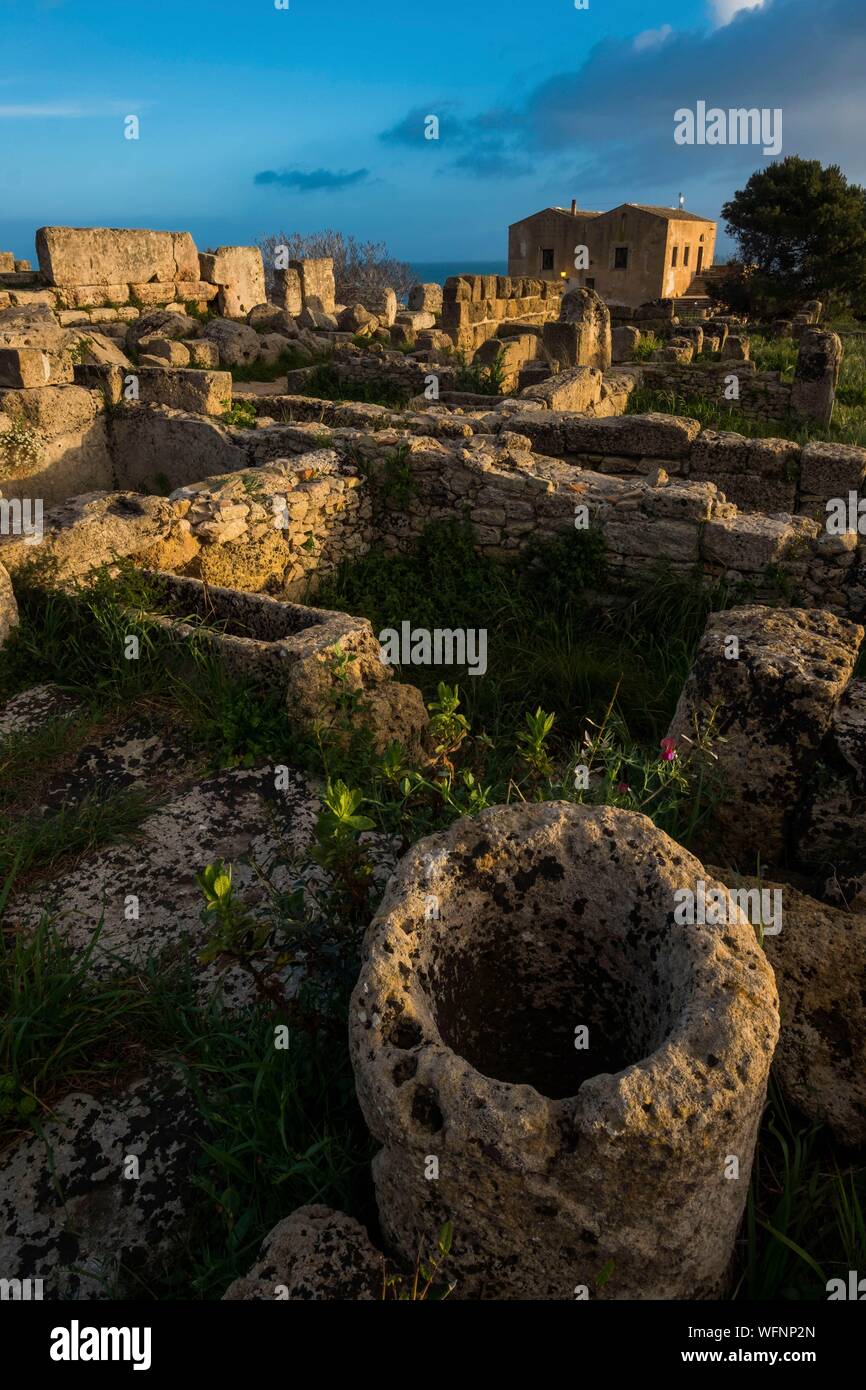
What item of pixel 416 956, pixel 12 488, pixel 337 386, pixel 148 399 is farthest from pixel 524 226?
pixel 416 956

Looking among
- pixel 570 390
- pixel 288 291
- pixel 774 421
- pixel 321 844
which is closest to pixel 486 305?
Answer: pixel 288 291

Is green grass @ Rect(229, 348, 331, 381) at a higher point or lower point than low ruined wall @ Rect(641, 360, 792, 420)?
higher

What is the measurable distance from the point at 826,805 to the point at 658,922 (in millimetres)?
1259

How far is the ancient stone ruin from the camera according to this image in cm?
176

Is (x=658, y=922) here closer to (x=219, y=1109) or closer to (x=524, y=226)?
(x=219, y=1109)

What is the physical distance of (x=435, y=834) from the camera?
239 cm

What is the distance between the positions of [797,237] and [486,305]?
57.1ft

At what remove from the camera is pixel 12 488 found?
24.0 feet

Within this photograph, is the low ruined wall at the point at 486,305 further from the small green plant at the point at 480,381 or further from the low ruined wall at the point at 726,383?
the small green plant at the point at 480,381

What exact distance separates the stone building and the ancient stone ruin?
3071cm

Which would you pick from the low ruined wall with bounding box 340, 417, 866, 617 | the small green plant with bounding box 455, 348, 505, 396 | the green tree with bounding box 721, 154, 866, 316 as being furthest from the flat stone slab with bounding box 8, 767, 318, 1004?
the green tree with bounding box 721, 154, 866, 316

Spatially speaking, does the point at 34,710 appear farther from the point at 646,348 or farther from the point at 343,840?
the point at 646,348

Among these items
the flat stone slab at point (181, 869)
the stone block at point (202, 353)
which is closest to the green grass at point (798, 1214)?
the flat stone slab at point (181, 869)

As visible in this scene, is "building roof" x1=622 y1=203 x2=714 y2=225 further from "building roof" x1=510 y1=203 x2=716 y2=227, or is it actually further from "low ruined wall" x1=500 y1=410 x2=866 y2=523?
"low ruined wall" x1=500 y1=410 x2=866 y2=523
